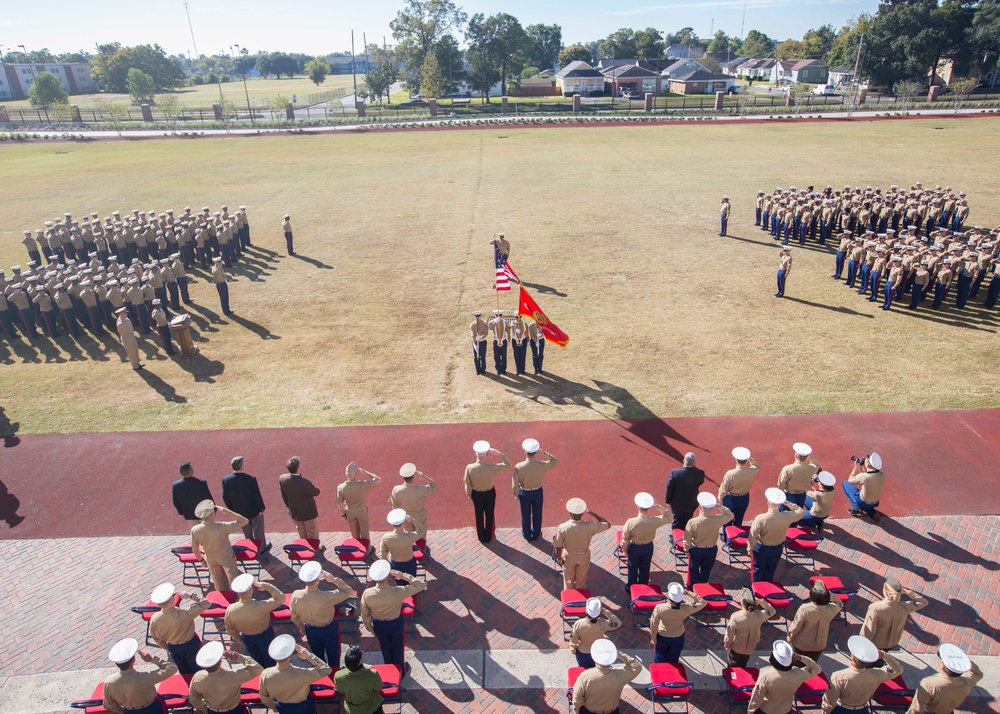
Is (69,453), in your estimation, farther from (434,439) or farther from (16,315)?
(16,315)

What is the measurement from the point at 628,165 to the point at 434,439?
31.2 m

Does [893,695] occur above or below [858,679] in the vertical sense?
below

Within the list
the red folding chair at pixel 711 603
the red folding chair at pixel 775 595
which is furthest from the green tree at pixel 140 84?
the red folding chair at pixel 775 595

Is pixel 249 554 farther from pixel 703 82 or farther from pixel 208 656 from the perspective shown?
pixel 703 82

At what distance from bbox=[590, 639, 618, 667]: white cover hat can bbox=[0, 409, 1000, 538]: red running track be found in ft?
12.3

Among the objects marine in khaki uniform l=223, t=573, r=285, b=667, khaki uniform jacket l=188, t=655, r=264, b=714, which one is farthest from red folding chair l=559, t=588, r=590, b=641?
khaki uniform jacket l=188, t=655, r=264, b=714

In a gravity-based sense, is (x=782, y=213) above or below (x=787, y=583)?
above

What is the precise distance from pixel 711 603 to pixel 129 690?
638 cm

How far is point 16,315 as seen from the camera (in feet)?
57.2

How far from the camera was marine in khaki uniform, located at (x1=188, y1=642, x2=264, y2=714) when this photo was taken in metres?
5.59

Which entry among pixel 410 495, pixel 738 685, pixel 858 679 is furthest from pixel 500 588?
pixel 858 679

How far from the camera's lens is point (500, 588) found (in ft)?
26.7

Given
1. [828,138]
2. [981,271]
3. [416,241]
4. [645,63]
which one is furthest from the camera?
[645,63]

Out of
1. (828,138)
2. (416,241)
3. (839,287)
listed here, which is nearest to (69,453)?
(416,241)
